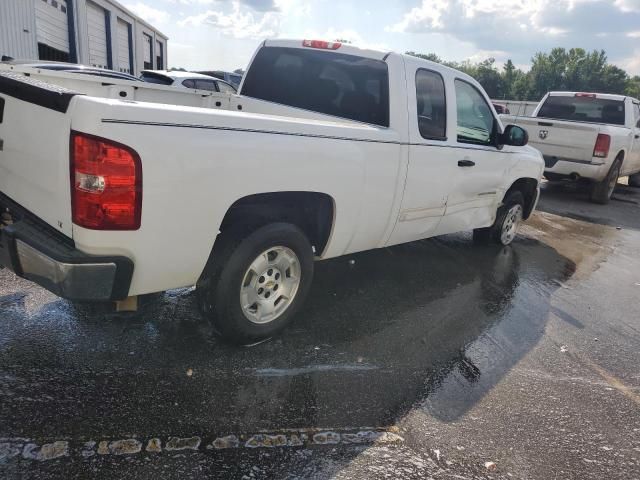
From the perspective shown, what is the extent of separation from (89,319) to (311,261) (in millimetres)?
1646

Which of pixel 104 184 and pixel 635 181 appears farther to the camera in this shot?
pixel 635 181

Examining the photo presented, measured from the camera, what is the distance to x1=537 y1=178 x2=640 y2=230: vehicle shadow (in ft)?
29.1

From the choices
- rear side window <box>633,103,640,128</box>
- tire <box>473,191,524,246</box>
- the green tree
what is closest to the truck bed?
rear side window <box>633,103,640,128</box>

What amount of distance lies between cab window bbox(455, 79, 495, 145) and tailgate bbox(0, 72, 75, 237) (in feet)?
10.9

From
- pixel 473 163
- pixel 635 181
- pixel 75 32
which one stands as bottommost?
pixel 635 181

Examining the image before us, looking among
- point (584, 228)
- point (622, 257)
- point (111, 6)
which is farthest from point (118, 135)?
point (111, 6)

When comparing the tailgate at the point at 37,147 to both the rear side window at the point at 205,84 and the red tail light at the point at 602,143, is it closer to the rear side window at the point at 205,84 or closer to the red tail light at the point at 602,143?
the rear side window at the point at 205,84

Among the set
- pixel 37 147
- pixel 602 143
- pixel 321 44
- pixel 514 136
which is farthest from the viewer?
pixel 602 143

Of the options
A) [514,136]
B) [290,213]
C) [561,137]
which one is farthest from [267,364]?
[561,137]

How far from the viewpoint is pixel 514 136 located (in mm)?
5059

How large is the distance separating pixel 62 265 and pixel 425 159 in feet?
9.17

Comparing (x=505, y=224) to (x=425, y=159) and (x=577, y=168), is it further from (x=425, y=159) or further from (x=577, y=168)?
(x=577, y=168)

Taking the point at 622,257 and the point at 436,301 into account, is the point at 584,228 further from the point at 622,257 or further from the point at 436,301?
the point at 436,301

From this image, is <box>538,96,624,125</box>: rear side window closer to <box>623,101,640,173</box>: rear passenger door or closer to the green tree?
<box>623,101,640,173</box>: rear passenger door
